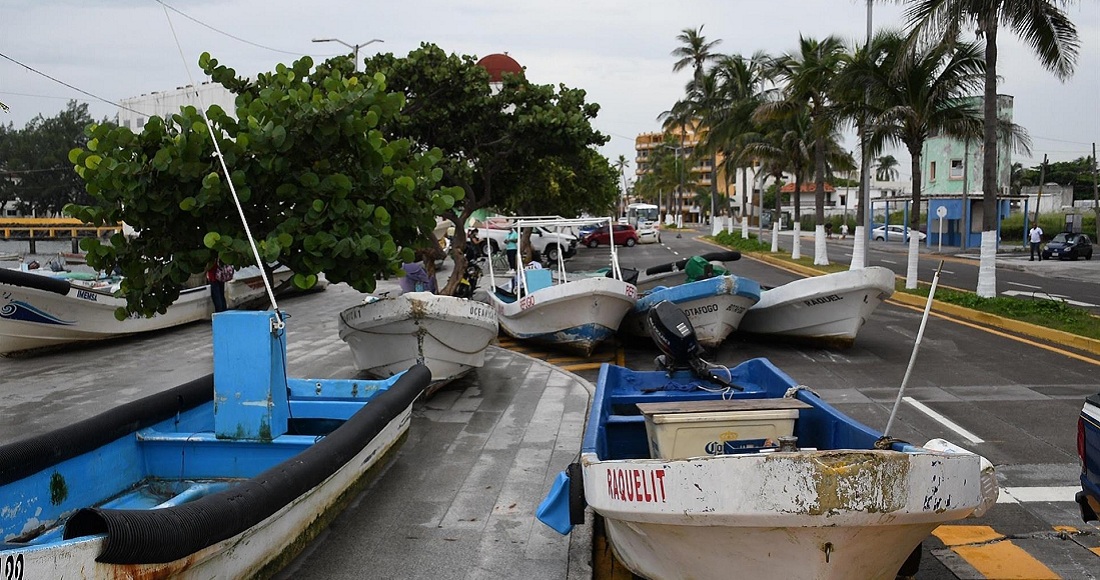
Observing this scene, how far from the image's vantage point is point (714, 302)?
40.1ft

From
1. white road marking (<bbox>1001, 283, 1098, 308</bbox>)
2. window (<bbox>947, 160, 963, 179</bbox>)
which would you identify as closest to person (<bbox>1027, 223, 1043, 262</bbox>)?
white road marking (<bbox>1001, 283, 1098, 308</bbox>)

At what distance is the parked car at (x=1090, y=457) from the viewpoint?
181 inches

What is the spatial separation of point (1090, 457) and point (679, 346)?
3366 millimetres

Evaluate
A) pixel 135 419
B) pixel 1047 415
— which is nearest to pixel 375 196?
pixel 135 419

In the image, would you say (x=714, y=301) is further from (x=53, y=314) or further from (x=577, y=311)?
(x=53, y=314)

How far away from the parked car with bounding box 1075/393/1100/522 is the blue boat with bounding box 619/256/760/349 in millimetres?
7207

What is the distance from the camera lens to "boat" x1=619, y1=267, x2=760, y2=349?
39.7 ft

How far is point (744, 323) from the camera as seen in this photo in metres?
14.0

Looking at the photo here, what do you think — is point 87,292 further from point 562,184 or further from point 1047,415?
point 562,184

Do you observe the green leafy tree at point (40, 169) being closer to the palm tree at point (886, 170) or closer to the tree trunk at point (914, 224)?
the tree trunk at point (914, 224)

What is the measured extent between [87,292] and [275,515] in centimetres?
1047

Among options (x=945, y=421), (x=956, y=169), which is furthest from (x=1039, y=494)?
(x=956, y=169)

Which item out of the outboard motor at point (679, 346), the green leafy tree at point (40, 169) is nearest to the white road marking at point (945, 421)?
the outboard motor at point (679, 346)

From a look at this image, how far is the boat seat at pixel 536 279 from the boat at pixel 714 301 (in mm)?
2718
